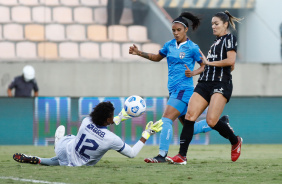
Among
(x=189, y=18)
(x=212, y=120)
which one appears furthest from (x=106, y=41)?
(x=212, y=120)

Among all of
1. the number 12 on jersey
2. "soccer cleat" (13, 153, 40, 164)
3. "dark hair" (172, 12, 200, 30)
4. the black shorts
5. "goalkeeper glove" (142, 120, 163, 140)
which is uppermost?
"dark hair" (172, 12, 200, 30)

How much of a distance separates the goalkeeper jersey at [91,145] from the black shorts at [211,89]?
1030 mm

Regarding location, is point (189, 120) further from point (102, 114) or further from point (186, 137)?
point (102, 114)

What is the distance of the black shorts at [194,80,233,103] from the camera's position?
25.8 feet

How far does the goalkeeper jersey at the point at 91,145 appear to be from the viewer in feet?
24.4

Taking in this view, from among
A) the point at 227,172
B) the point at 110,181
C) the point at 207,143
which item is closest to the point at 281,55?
the point at 207,143

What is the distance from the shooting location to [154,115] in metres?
14.1

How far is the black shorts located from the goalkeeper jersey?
40.5 inches

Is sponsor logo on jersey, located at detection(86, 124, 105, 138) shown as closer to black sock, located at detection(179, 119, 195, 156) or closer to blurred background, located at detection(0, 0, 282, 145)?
black sock, located at detection(179, 119, 195, 156)

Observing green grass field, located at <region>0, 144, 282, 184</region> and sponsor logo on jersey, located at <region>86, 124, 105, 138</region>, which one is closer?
green grass field, located at <region>0, 144, 282, 184</region>

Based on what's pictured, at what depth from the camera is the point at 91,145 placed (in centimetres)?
746

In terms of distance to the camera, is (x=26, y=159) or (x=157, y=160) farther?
(x=157, y=160)

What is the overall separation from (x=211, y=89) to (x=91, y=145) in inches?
65.9

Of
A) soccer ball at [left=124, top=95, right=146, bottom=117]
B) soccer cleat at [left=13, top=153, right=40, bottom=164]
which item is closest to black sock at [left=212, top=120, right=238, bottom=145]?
soccer ball at [left=124, top=95, right=146, bottom=117]
